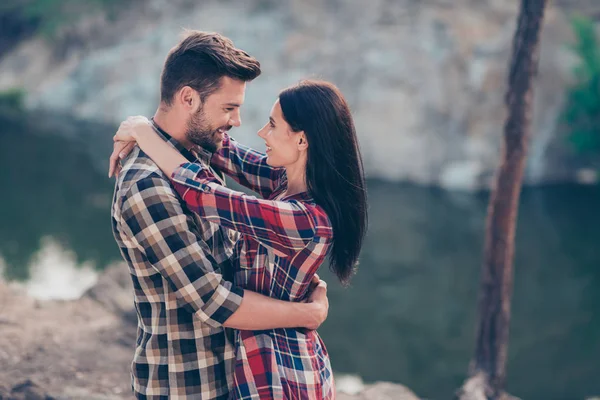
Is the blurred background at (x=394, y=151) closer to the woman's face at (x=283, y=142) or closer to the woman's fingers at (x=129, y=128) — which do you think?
the woman's fingers at (x=129, y=128)

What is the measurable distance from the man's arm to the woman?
0.08 m

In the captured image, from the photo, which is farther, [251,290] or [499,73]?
[499,73]

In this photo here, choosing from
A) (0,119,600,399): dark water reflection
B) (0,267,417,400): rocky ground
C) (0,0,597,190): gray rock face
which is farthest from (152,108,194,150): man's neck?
(0,0,597,190): gray rock face

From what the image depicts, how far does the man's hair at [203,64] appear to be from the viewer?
233cm

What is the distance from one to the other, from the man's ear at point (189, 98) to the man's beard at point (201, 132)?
2cm

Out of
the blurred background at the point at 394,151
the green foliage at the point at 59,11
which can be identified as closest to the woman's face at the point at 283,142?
the blurred background at the point at 394,151

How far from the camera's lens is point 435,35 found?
1964 cm

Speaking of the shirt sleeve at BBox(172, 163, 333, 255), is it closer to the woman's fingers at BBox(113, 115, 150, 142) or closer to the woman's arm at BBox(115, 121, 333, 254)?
the woman's arm at BBox(115, 121, 333, 254)

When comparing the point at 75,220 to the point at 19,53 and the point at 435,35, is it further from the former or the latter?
the point at 19,53

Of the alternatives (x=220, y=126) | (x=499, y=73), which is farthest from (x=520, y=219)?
(x=220, y=126)

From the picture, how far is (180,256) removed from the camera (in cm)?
210

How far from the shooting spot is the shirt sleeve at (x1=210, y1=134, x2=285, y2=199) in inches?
110

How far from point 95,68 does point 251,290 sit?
23902 mm

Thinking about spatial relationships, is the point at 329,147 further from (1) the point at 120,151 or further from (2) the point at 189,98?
(1) the point at 120,151
